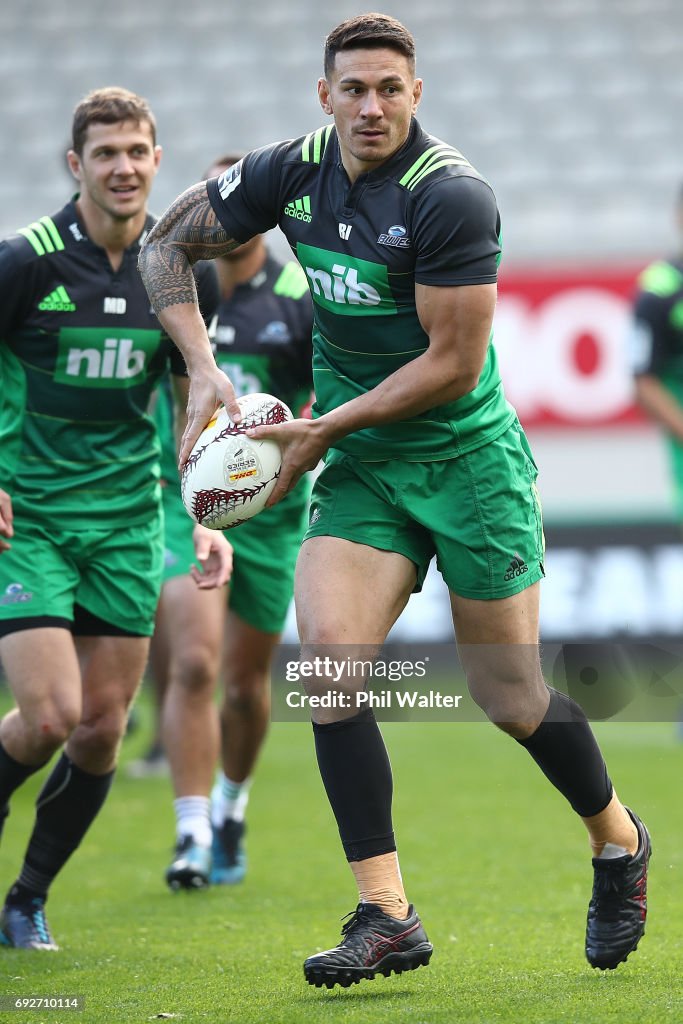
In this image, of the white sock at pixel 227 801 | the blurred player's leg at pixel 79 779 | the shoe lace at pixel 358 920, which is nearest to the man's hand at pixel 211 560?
the blurred player's leg at pixel 79 779

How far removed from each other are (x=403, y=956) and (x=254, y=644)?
2661 mm

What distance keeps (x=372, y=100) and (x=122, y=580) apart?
1874 millimetres

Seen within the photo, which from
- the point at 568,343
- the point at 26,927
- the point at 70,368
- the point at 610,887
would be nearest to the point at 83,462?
the point at 70,368

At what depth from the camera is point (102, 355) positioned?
464 cm

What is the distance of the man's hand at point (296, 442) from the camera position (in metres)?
3.65

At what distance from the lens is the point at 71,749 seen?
15.6 feet

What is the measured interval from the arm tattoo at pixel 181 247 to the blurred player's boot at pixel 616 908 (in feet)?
6.29

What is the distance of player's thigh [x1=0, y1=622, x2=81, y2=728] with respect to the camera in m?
4.38

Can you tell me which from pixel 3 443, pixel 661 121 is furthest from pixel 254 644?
pixel 661 121

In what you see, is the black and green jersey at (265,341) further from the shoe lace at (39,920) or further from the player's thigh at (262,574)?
the shoe lace at (39,920)

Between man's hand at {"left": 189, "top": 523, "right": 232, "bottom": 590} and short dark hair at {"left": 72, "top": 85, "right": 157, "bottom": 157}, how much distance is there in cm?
133

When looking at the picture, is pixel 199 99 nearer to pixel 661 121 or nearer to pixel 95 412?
pixel 661 121

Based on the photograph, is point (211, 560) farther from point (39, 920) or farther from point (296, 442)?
point (39, 920)

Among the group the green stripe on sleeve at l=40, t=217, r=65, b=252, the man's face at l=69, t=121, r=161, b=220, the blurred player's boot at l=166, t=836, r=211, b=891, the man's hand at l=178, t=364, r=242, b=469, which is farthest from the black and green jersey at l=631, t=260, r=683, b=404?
the man's hand at l=178, t=364, r=242, b=469
